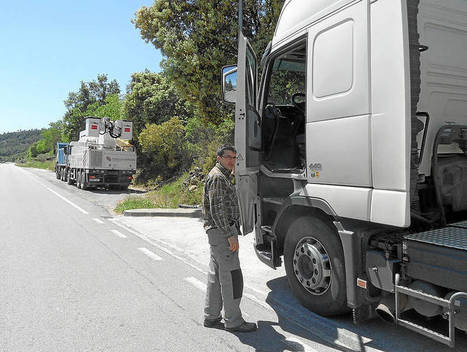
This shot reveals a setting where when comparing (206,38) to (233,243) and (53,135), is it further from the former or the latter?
(53,135)

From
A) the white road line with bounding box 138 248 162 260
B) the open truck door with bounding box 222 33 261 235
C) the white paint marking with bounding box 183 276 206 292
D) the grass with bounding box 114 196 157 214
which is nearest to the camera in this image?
the open truck door with bounding box 222 33 261 235

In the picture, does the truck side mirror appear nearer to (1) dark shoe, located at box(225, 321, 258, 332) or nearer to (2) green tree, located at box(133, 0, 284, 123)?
(1) dark shoe, located at box(225, 321, 258, 332)

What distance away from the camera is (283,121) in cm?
479

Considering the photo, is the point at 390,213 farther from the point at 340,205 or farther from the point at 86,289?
the point at 86,289

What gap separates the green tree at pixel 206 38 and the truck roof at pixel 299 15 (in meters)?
6.03

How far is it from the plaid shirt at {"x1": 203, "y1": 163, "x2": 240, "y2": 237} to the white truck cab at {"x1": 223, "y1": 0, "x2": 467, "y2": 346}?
2.03 ft

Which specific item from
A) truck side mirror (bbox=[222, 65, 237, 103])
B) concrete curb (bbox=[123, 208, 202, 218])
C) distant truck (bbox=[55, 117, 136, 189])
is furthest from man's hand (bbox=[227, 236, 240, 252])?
distant truck (bbox=[55, 117, 136, 189])

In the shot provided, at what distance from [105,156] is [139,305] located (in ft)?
55.5

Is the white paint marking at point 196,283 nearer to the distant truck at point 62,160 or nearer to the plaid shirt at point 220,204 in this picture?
the plaid shirt at point 220,204

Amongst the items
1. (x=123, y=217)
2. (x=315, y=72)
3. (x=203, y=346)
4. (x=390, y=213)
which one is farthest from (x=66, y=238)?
(x=390, y=213)

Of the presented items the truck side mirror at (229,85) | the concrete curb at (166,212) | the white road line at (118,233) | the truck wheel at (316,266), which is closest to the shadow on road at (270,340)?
the truck wheel at (316,266)

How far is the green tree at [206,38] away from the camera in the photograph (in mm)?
10375

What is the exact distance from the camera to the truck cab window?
4477 millimetres

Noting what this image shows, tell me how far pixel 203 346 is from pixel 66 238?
555 centimetres
